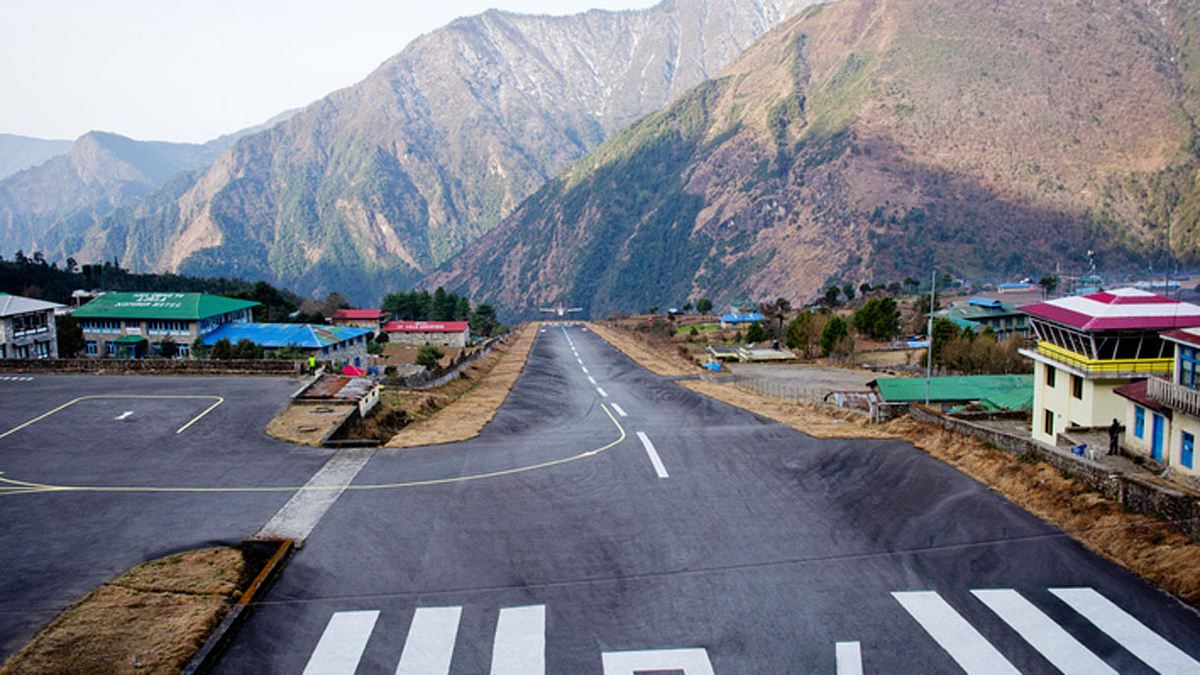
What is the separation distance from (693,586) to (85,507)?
15.1m

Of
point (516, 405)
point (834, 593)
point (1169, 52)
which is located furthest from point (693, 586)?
point (1169, 52)

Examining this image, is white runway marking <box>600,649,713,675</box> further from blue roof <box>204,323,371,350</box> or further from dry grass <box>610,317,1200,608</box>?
blue roof <box>204,323,371,350</box>

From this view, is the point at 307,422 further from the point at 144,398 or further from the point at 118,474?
the point at 144,398

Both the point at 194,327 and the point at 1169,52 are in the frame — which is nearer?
the point at 194,327

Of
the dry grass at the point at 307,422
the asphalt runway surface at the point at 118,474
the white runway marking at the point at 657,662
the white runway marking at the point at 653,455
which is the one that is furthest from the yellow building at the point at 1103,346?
the dry grass at the point at 307,422

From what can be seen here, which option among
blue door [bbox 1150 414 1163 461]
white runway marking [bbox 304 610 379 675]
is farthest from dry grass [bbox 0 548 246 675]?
blue door [bbox 1150 414 1163 461]

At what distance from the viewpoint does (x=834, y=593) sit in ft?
48.1

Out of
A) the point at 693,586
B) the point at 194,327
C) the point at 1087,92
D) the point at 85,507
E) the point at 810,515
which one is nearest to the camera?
the point at 693,586

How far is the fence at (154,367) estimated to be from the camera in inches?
1613

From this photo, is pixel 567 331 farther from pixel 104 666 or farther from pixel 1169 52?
pixel 1169 52

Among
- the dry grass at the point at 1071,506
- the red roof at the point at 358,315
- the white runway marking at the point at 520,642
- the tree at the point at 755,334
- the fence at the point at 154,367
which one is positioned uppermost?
the fence at the point at 154,367

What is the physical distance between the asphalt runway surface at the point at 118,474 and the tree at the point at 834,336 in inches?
2426

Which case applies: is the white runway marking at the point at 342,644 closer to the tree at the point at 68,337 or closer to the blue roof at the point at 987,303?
the tree at the point at 68,337

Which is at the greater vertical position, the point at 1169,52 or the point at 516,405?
the point at 1169,52
